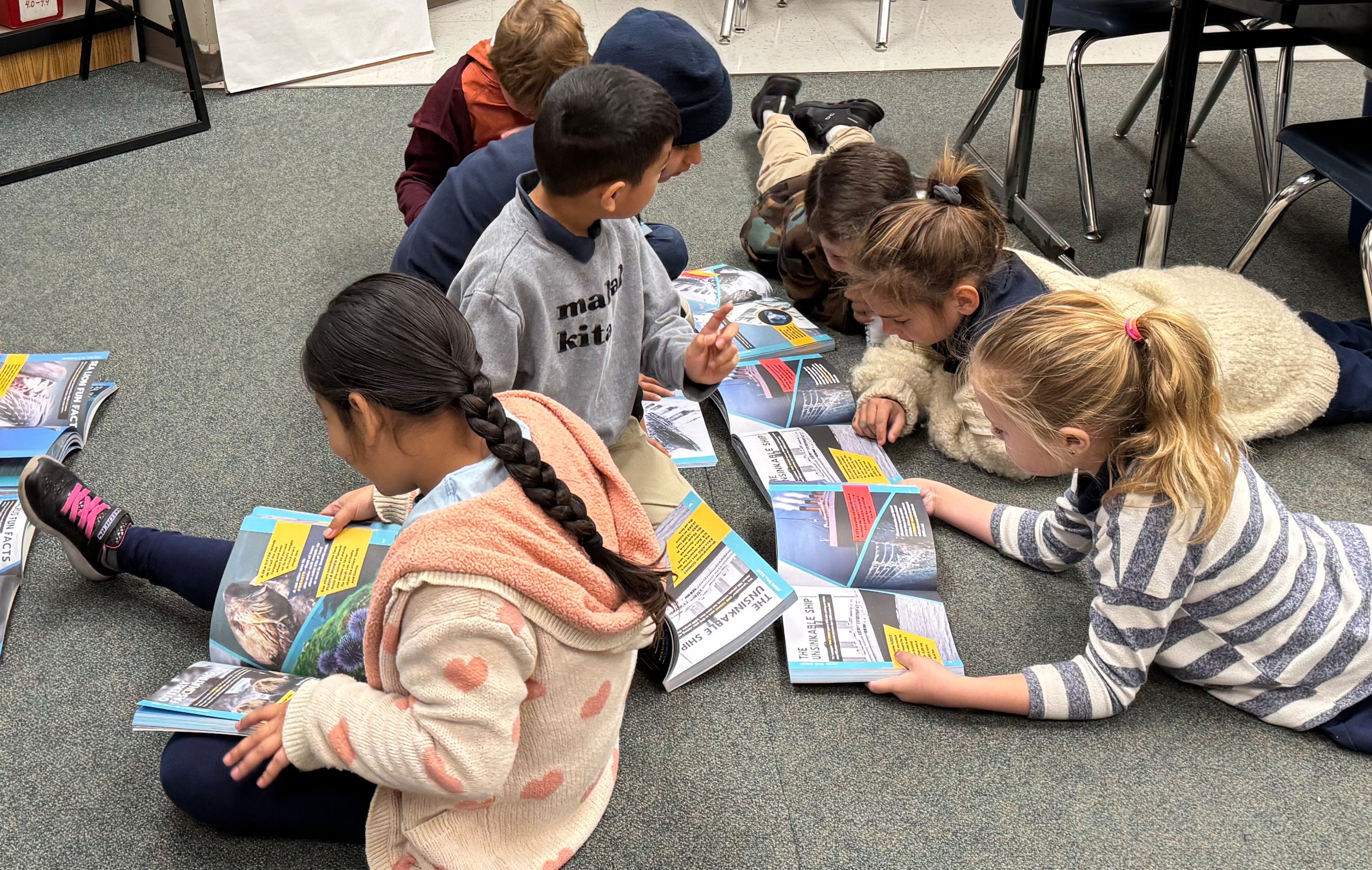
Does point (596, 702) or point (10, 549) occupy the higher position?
point (596, 702)

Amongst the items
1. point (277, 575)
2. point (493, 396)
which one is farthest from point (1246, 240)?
point (277, 575)

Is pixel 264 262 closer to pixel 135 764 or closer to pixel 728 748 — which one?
pixel 135 764

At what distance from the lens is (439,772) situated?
0.87 m

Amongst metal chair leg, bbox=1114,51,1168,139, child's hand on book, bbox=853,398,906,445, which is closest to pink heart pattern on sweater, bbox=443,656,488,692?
child's hand on book, bbox=853,398,906,445

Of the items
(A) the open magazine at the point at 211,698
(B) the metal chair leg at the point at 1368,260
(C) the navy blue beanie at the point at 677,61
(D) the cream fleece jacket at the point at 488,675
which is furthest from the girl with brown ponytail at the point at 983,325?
(A) the open magazine at the point at 211,698

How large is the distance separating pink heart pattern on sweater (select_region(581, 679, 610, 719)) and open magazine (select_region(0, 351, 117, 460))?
1068mm

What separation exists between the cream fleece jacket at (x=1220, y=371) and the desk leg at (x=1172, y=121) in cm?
23

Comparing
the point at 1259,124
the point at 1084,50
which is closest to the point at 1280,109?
the point at 1259,124

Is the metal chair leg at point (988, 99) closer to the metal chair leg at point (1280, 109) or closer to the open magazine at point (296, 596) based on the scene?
the metal chair leg at point (1280, 109)

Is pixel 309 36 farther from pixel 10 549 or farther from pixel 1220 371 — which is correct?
pixel 1220 371

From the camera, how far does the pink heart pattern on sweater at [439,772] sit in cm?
86

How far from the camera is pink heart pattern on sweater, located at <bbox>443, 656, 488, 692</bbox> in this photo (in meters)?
0.84

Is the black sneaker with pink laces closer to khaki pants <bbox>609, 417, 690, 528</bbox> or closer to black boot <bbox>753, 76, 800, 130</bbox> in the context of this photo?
khaki pants <bbox>609, 417, 690, 528</bbox>

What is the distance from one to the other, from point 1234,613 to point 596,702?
75cm
